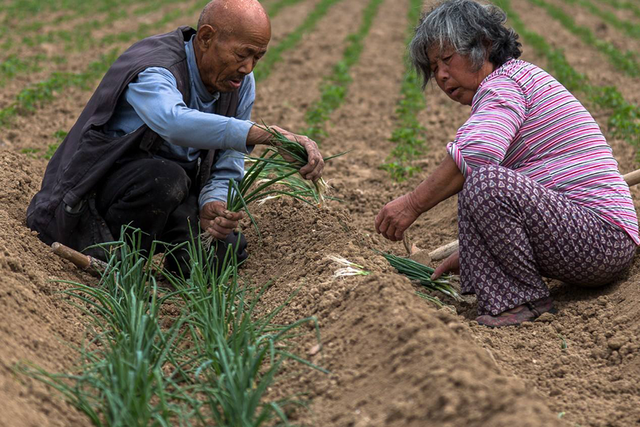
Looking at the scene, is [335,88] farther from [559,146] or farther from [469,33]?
[559,146]

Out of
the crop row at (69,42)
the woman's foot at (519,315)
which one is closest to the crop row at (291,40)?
the crop row at (69,42)

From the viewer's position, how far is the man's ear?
3.54 meters

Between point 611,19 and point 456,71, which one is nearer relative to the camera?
point 456,71

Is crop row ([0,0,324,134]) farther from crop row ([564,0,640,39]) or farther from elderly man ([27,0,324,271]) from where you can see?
crop row ([564,0,640,39])

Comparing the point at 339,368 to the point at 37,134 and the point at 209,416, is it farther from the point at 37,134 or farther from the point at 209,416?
the point at 37,134

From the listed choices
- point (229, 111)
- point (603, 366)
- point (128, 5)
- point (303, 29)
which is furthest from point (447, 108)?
point (128, 5)

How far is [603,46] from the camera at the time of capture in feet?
36.8

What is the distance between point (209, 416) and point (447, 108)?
5884mm

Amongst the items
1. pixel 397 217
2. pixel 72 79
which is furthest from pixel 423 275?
pixel 72 79

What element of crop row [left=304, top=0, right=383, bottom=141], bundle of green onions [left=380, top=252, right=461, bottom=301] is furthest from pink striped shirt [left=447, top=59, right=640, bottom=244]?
crop row [left=304, top=0, right=383, bottom=141]

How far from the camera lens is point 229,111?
3.88 metres

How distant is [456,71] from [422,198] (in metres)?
0.62

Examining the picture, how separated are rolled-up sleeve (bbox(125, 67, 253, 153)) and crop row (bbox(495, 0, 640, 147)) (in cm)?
175

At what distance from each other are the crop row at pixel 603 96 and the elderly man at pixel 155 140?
1.54 m
